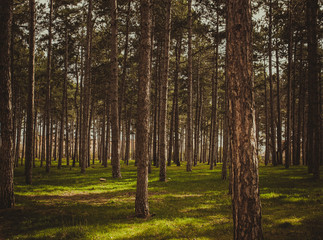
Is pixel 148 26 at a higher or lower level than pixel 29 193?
higher

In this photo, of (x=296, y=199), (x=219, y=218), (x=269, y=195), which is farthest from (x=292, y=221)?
(x=269, y=195)

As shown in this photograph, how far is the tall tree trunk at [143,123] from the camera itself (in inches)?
289

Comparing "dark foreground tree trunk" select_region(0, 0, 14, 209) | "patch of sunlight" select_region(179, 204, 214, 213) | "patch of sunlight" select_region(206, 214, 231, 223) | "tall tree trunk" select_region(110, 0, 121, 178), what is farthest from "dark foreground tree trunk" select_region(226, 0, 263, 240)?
"tall tree trunk" select_region(110, 0, 121, 178)

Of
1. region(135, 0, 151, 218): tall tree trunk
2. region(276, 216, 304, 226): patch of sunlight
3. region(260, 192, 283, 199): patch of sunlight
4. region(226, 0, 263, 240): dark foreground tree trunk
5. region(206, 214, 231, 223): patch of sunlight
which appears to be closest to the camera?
region(226, 0, 263, 240): dark foreground tree trunk

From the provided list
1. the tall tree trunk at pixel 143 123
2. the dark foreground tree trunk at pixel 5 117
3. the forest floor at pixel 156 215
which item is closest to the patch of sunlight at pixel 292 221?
the forest floor at pixel 156 215

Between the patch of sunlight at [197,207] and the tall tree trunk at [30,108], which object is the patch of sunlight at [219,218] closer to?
the patch of sunlight at [197,207]

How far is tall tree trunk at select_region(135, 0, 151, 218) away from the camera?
289 inches

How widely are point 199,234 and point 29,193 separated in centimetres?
903

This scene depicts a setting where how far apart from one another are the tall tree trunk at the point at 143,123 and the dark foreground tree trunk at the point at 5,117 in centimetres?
471

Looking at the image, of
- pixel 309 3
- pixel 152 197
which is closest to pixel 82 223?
pixel 152 197

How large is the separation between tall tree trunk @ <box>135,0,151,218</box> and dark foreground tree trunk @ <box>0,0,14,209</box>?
4.71 meters

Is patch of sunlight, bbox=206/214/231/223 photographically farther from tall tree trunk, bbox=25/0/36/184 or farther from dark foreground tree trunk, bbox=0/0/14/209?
tall tree trunk, bbox=25/0/36/184

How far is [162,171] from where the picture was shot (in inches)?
585

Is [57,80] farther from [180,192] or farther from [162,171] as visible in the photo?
[180,192]
